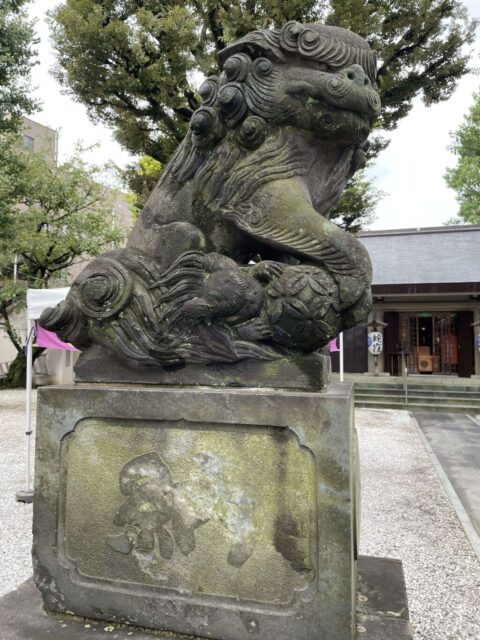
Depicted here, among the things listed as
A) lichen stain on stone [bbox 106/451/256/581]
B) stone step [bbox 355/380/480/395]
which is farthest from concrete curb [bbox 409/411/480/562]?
stone step [bbox 355/380/480/395]

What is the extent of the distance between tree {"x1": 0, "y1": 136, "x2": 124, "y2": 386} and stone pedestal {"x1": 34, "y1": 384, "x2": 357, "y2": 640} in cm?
926

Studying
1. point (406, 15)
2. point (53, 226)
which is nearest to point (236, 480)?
point (406, 15)

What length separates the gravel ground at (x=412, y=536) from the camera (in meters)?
2.76

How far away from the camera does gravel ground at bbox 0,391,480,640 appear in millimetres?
2756

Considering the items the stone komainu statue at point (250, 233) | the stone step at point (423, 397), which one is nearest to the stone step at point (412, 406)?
the stone step at point (423, 397)

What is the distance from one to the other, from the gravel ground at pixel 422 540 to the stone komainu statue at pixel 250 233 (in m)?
→ 2.08

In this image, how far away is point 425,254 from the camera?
16953 millimetres

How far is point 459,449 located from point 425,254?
11328 millimetres

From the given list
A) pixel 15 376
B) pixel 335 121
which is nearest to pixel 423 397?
pixel 335 121

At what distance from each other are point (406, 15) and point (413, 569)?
7073 millimetres

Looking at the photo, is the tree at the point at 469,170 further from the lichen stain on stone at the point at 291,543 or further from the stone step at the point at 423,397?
the lichen stain on stone at the point at 291,543

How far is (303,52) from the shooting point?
186cm

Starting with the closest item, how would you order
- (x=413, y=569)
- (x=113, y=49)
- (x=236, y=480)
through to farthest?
(x=236, y=480)
(x=413, y=569)
(x=113, y=49)

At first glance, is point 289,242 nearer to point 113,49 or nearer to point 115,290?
point 115,290
